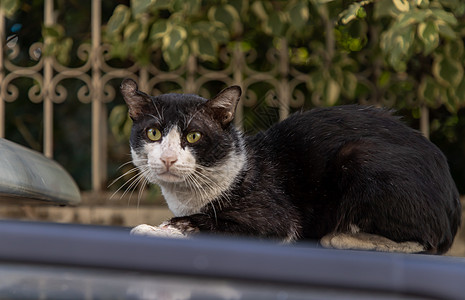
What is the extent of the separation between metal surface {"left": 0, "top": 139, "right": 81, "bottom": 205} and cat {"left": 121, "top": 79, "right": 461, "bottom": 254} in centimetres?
26

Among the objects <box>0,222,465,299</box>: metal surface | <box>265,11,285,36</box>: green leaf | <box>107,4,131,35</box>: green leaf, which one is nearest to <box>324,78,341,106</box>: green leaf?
<box>265,11,285,36</box>: green leaf

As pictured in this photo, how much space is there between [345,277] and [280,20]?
9.38 ft

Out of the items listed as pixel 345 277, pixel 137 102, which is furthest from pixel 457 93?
pixel 345 277

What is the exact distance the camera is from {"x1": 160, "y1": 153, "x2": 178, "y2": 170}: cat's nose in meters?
1.66

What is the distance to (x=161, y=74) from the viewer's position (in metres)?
3.65

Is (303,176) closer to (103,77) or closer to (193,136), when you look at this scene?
(193,136)

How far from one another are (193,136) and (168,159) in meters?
0.12

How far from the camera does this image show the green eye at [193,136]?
68.4 inches

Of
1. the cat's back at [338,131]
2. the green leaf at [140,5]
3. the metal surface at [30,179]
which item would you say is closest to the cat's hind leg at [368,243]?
the cat's back at [338,131]

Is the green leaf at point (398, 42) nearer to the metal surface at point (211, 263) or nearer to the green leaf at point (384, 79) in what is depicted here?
the green leaf at point (384, 79)

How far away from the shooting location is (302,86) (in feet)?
12.3

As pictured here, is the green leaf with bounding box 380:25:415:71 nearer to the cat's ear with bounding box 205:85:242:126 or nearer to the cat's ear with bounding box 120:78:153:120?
the cat's ear with bounding box 205:85:242:126

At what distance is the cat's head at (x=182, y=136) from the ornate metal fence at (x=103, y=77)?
1.76 m

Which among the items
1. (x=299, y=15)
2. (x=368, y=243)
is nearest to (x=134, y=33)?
(x=299, y=15)
